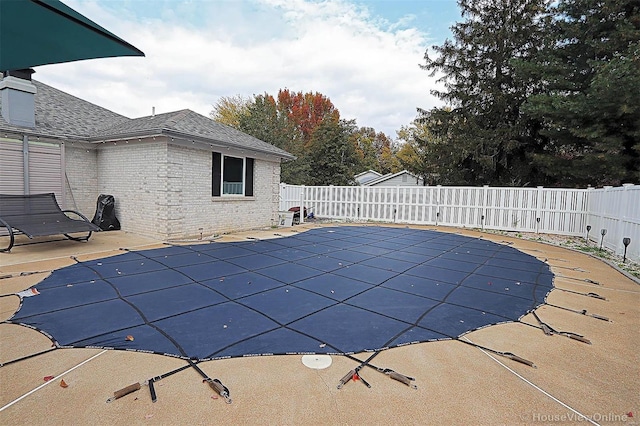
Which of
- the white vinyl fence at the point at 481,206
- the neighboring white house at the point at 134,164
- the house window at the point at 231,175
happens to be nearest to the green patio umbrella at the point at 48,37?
the neighboring white house at the point at 134,164

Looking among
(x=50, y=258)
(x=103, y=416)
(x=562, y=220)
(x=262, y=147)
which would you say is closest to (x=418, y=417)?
(x=103, y=416)

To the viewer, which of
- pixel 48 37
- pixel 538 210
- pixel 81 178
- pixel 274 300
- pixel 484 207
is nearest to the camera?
pixel 48 37

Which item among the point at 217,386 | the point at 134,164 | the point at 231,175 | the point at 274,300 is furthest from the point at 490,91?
the point at 217,386

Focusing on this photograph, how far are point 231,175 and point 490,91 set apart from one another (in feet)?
43.4

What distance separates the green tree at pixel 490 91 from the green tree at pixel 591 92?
116 cm

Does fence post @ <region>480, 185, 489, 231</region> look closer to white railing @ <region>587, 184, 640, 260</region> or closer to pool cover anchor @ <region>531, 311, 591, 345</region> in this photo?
white railing @ <region>587, 184, 640, 260</region>

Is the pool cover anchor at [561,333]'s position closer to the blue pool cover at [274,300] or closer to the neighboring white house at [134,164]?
the blue pool cover at [274,300]

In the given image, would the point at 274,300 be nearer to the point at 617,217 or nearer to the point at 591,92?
the point at 617,217

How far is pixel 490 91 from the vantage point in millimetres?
15000

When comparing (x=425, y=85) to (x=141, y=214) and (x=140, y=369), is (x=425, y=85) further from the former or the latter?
(x=140, y=369)

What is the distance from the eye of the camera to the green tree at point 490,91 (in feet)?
48.0

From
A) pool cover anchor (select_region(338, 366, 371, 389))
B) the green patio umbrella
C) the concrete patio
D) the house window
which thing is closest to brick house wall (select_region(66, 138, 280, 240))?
the house window

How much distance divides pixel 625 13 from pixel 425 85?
322 inches

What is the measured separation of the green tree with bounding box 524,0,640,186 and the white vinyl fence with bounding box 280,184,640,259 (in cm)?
255
